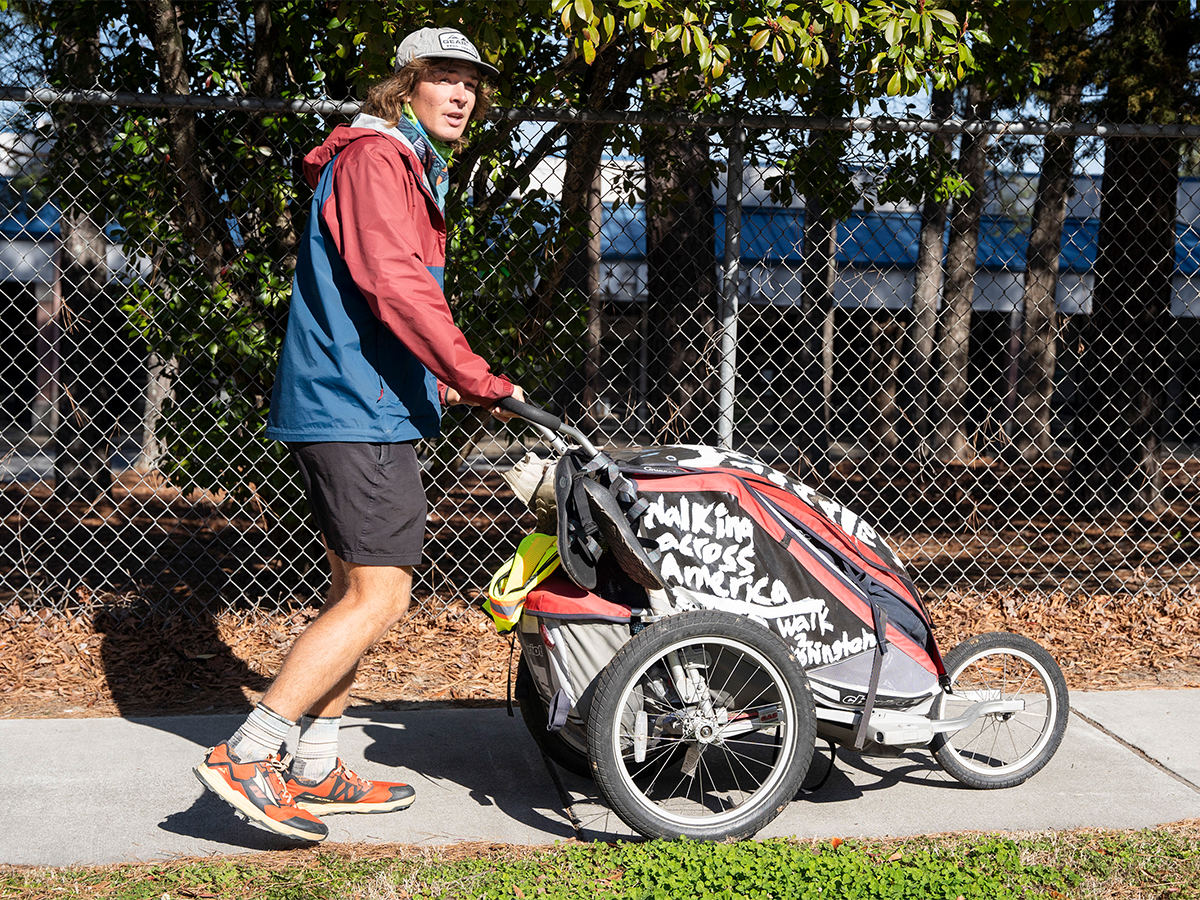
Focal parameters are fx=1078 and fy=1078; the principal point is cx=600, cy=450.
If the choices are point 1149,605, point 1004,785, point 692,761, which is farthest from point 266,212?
point 1149,605

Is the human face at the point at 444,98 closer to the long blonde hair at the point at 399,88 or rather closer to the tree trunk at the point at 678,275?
the long blonde hair at the point at 399,88

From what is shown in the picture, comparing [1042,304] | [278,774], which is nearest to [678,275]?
[278,774]

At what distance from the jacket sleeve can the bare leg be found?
563 millimetres

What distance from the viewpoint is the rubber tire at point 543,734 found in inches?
131

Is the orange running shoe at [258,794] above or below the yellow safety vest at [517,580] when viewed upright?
below

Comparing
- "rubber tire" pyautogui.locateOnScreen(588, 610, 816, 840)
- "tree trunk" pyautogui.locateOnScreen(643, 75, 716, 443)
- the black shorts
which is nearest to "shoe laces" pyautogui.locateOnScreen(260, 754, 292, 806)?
the black shorts

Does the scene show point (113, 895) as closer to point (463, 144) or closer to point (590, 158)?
point (463, 144)

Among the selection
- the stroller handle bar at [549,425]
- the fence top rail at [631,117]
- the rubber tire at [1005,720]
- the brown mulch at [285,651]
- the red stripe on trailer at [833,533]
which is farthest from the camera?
the brown mulch at [285,651]

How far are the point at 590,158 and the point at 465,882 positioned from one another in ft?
10.4

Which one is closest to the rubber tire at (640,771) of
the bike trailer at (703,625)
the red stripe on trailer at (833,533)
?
the bike trailer at (703,625)

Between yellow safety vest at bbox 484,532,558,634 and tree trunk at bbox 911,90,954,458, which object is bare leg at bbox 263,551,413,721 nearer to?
yellow safety vest at bbox 484,532,558,634

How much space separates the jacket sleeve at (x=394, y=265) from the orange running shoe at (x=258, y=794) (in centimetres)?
111

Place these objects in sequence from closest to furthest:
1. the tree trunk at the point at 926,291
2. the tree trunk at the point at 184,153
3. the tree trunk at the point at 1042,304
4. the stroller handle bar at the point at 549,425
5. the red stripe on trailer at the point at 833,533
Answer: the stroller handle bar at the point at 549,425 < the red stripe on trailer at the point at 833,533 < the tree trunk at the point at 184,153 < the tree trunk at the point at 926,291 < the tree trunk at the point at 1042,304

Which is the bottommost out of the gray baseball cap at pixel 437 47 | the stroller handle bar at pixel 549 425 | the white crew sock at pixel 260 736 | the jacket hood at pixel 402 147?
the white crew sock at pixel 260 736
